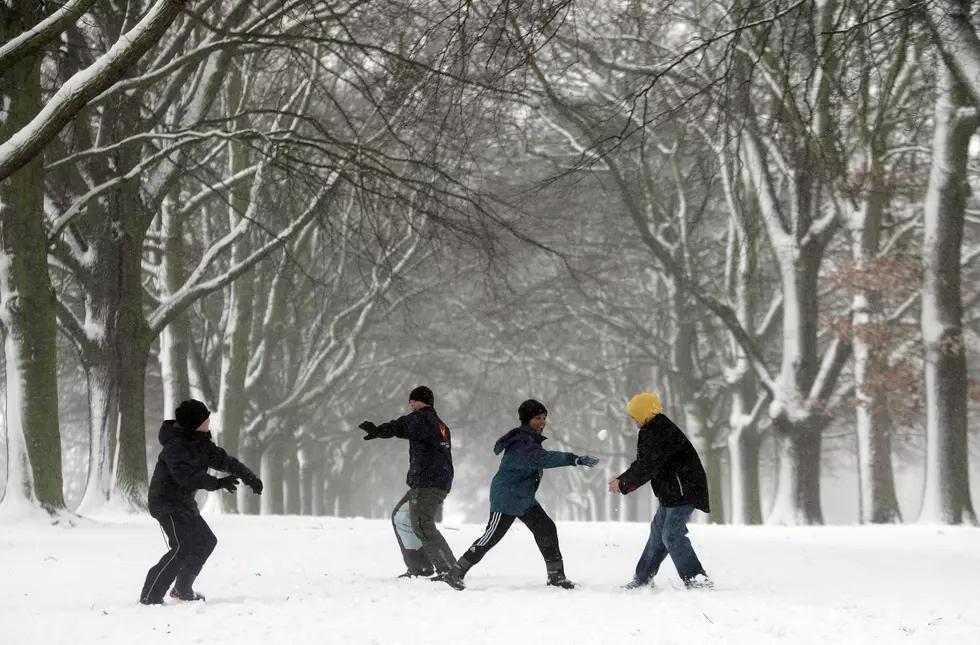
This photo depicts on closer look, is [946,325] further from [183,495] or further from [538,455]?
[183,495]

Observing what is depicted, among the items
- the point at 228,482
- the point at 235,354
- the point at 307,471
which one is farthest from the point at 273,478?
the point at 228,482

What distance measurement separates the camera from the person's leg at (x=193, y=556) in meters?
7.62

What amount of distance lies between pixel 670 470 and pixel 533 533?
107 cm

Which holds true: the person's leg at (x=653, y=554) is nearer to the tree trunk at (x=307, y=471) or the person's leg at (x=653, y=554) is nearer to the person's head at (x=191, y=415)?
the person's head at (x=191, y=415)

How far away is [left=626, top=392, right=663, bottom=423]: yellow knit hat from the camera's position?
800 cm

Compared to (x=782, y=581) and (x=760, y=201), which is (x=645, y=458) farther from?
(x=760, y=201)

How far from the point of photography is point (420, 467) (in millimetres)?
8453

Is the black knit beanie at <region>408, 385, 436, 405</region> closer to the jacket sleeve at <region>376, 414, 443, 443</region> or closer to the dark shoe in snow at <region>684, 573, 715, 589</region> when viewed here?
the jacket sleeve at <region>376, 414, 443, 443</region>

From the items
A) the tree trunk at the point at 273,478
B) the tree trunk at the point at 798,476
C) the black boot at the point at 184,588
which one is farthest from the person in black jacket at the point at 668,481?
the tree trunk at the point at 273,478

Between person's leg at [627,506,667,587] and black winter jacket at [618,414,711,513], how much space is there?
143 mm

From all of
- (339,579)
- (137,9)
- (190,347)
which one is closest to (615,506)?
(190,347)

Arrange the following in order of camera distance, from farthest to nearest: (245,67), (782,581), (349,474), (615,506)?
(615,506) < (349,474) < (245,67) < (782,581)

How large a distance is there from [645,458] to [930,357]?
9.54 meters

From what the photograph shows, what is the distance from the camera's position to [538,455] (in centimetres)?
810
